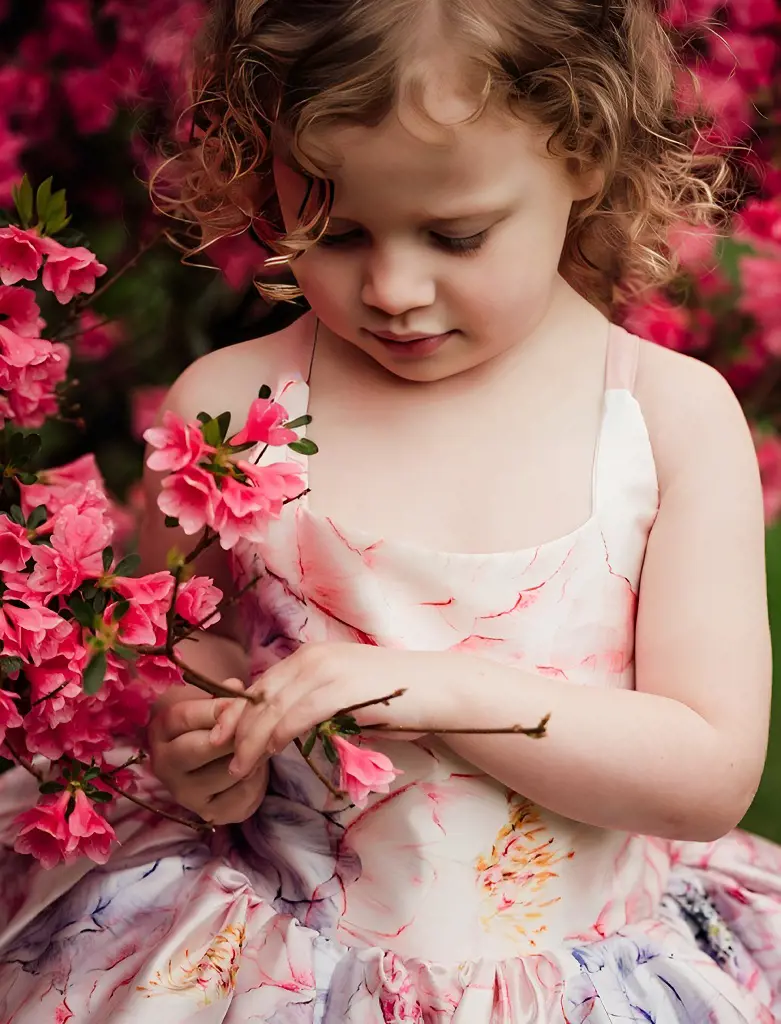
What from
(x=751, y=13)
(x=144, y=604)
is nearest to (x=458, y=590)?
(x=144, y=604)

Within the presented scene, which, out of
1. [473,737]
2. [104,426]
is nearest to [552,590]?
[473,737]

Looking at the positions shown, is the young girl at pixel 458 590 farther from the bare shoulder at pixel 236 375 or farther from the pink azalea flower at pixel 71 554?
the pink azalea flower at pixel 71 554

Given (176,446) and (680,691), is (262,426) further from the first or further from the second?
(680,691)

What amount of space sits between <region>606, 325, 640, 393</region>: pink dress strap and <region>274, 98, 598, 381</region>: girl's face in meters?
0.10

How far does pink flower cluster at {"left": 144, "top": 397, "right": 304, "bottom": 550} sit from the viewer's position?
0.93 m

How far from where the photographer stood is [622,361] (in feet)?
4.10

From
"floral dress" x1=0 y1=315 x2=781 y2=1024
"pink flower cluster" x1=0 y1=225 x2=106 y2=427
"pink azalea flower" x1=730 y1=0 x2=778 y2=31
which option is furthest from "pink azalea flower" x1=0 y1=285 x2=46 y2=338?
"pink azalea flower" x1=730 y1=0 x2=778 y2=31

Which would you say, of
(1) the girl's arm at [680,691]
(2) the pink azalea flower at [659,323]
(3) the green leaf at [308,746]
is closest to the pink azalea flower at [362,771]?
(3) the green leaf at [308,746]

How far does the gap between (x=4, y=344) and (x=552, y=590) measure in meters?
0.53

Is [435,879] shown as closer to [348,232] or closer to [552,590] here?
[552,590]

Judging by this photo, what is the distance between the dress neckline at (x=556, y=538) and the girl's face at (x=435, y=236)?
0.11 meters

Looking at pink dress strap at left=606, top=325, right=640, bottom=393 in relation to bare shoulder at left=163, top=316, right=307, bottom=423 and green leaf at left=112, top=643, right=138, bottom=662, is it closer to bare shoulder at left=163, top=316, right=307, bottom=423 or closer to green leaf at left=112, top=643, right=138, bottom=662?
bare shoulder at left=163, top=316, right=307, bottom=423

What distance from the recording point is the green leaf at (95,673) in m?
0.97

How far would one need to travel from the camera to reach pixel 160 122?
1859mm
